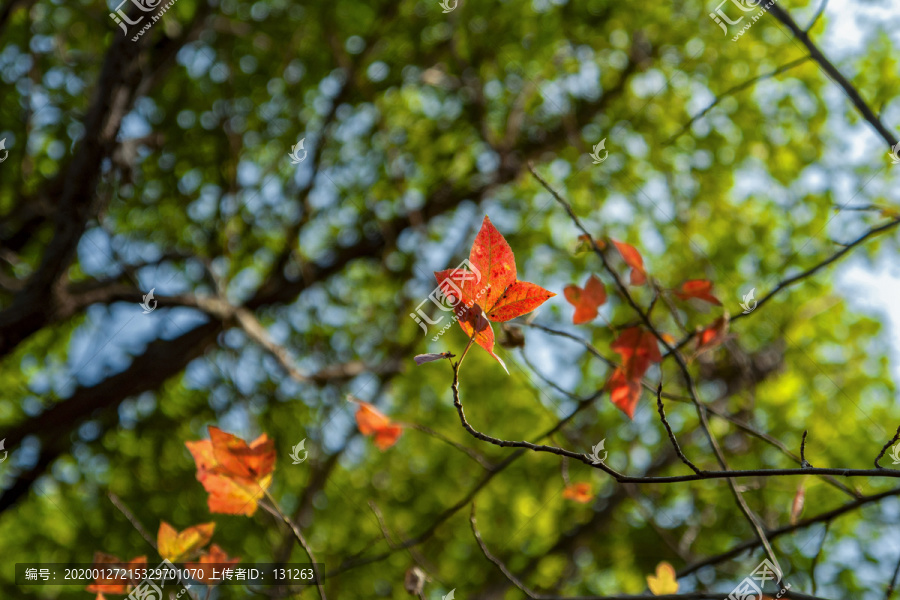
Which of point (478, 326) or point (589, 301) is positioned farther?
point (589, 301)

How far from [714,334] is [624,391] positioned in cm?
26

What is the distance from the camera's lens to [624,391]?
1470 mm

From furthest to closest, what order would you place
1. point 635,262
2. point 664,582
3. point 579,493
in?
point 579,493 < point 635,262 < point 664,582

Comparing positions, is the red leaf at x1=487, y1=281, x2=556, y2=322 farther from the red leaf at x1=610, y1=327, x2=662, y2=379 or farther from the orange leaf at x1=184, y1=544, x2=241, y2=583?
the orange leaf at x1=184, y1=544, x2=241, y2=583

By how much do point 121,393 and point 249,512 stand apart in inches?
85.8

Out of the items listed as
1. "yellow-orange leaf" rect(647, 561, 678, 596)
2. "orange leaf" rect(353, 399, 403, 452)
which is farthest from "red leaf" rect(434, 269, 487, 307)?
"orange leaf" rect(353, 399, 403, 452)

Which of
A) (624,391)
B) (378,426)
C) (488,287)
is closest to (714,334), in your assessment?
(624,391)

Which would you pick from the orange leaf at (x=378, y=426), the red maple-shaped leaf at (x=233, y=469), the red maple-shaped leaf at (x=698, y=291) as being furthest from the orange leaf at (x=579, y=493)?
the red maple-shaped leaf at (x=233, y=469)

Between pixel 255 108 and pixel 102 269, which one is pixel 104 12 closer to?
pixel 255 108

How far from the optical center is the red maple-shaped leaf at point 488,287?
35.1 inches

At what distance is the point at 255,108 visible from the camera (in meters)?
4.23

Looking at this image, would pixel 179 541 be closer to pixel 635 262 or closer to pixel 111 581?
pixel 111 581

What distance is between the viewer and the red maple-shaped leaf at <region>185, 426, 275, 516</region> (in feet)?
4.39

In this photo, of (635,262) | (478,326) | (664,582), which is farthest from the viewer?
(635,262)
